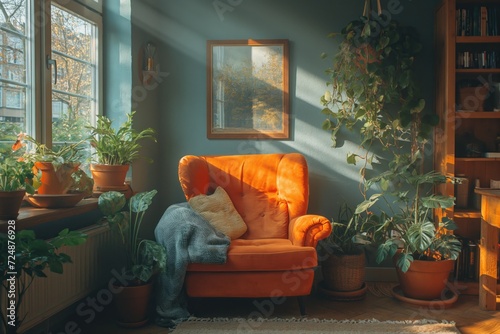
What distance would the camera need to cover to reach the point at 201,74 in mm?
4133

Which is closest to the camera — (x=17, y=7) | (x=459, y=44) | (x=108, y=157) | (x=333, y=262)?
(x=17, y=7)

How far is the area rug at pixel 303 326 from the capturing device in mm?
2961

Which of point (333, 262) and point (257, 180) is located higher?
point (257, 180)

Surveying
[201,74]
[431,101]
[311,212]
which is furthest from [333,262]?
[201,74]

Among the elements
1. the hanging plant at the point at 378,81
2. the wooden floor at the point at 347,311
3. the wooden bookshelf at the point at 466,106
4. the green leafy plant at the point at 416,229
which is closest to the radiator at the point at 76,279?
the wooden floor at the point at 347,311

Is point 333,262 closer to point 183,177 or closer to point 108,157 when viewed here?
point 183,177

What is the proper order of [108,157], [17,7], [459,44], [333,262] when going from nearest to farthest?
[17,7] < [108,157] < [333,262] < [459,44]

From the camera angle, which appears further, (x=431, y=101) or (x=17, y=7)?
(x=431, y=101)

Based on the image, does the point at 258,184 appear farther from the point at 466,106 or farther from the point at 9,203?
the point at 9,203

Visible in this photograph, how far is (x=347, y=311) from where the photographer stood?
3363 millimetres

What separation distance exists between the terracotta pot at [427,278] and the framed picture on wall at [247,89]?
4.54ft

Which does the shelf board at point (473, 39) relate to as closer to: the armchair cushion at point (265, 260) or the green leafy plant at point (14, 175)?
the armchair cushion at point (265, 260)

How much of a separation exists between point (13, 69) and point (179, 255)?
1.39m

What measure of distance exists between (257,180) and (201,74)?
1.00m
